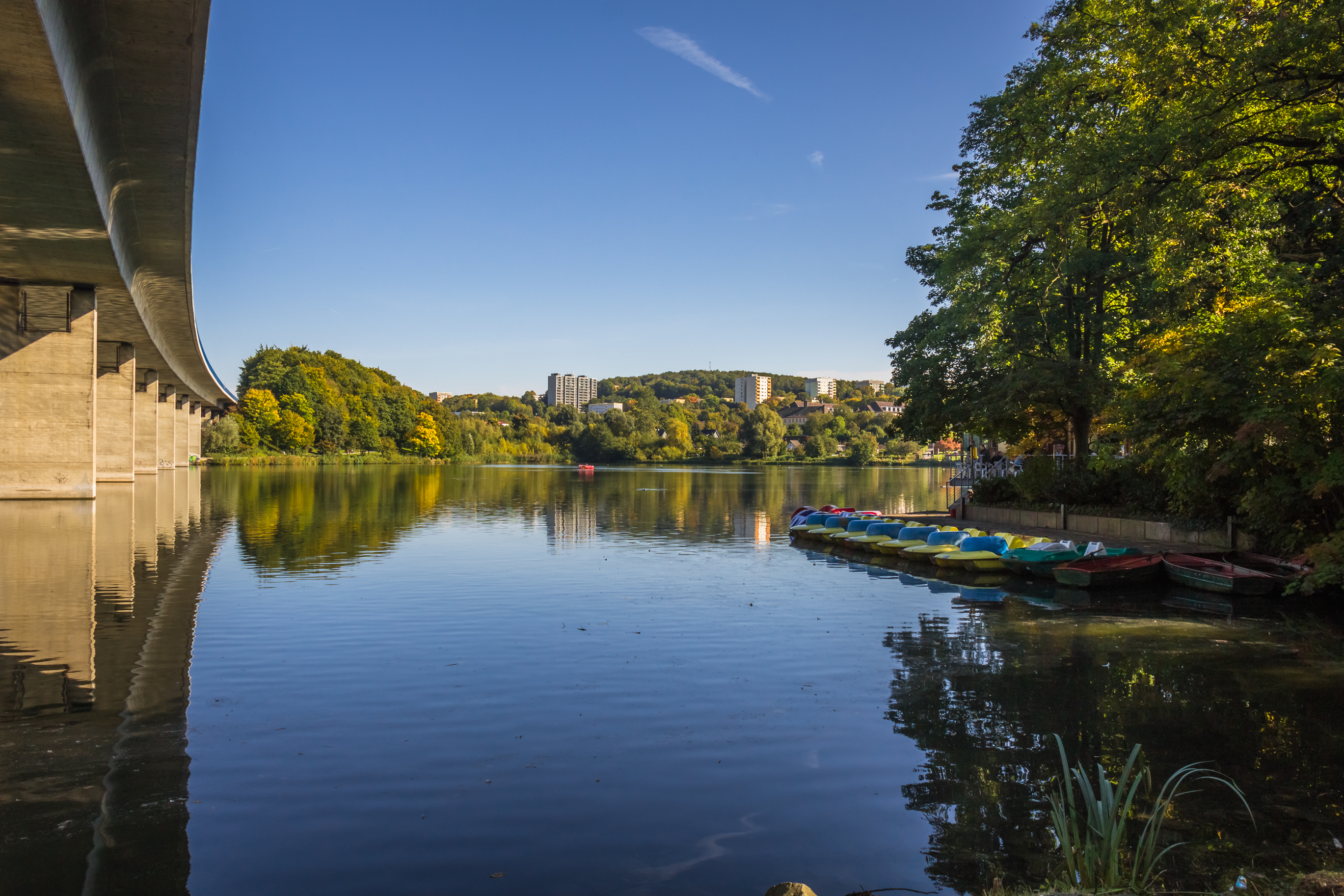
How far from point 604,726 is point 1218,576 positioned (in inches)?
593

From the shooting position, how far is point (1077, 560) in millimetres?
19359

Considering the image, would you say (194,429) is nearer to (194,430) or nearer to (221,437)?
(194,430)

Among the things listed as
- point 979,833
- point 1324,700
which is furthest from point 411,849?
point 1324,700

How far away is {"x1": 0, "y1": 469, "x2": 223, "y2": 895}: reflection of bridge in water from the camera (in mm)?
5418

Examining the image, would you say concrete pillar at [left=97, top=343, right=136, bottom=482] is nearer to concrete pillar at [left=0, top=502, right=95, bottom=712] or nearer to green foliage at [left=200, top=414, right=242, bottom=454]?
concrete pillar at [left=0, top=502, right=95, bottom=712]

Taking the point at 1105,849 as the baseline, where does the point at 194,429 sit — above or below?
above

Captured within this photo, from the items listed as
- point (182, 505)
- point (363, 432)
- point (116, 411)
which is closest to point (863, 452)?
point (363, 432)

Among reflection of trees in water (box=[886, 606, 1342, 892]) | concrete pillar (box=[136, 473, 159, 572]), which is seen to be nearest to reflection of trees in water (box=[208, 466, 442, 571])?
concrete pillar (box=[136, 473, 159, 572])

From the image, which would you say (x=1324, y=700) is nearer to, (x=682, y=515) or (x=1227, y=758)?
(x=1227, y=758)

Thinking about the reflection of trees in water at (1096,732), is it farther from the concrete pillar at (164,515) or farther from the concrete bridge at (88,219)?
the concrete pillar at (164,515)

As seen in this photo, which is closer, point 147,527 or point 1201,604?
point 1201,604

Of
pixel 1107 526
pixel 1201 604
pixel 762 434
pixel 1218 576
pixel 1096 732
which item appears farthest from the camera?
pixel 762 434

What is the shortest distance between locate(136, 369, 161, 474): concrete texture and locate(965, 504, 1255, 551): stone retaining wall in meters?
57.5

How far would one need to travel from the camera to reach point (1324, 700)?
9797 millimetres
